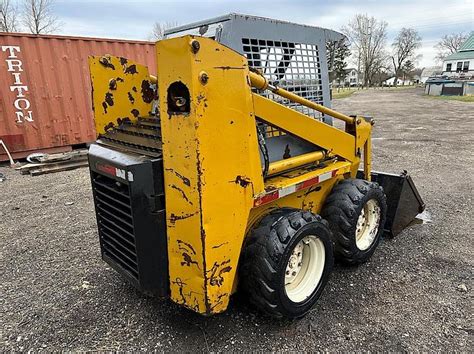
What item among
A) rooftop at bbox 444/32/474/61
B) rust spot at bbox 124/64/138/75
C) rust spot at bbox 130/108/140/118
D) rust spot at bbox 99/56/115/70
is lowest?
rust spot at bbox 130/108/140/118

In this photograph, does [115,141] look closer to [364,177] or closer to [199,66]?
[199,66]

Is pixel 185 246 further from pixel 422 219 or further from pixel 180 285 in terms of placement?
pixel 422 219

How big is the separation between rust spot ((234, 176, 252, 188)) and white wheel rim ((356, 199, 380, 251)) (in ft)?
5.00

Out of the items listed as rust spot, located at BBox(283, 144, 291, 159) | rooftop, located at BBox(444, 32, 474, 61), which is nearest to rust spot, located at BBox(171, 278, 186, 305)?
rust spot, located at BBox(283, 144, 291, 159)

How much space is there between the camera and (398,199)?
3.76 meters

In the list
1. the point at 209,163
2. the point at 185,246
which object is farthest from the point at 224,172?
the point at 185,246

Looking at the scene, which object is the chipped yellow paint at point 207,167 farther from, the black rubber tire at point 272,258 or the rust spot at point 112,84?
the rust spot at point 112,84

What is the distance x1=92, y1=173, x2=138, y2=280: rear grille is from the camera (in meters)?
2.26

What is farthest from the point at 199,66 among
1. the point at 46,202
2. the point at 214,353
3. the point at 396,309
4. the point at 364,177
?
the point at 46,202

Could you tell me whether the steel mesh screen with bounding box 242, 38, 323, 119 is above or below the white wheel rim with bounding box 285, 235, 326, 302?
above

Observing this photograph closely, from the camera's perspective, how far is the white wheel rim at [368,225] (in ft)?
10.6

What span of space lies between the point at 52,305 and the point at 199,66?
2.24 m

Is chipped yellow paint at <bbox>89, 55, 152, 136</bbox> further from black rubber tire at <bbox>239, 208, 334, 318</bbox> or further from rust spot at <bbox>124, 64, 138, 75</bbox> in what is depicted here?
black rubber tire at <bbox>239, 208, 334, 318</bbox>

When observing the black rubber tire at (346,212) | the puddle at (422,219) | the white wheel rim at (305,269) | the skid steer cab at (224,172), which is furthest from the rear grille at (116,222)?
the puddle at (422,219)
